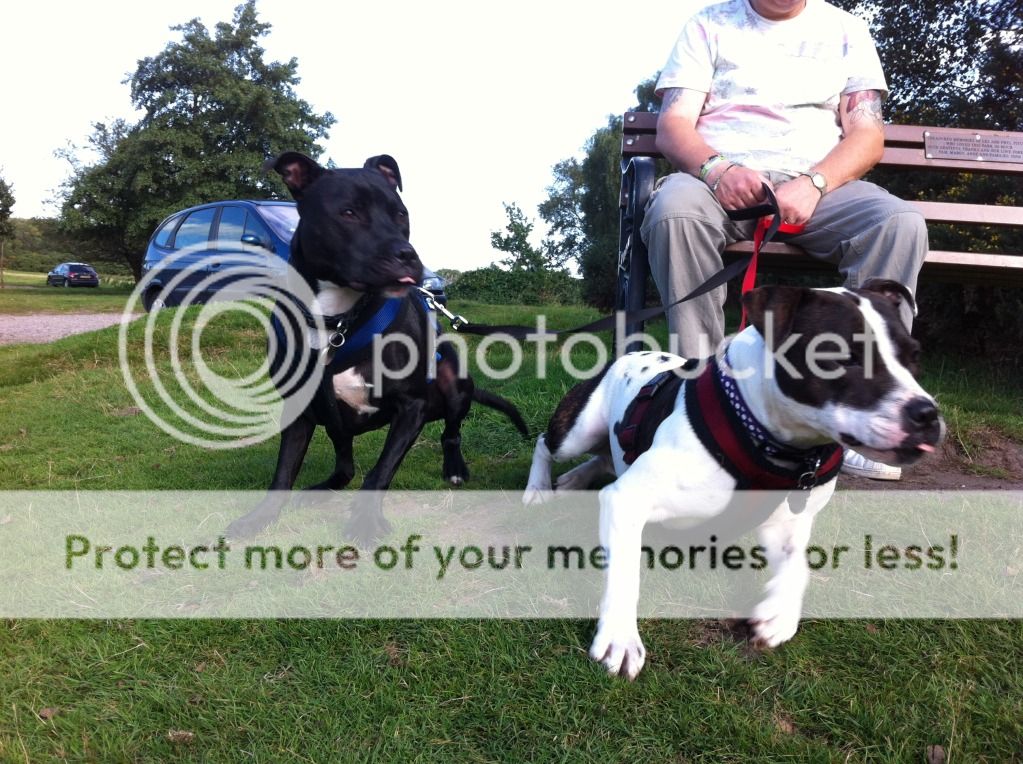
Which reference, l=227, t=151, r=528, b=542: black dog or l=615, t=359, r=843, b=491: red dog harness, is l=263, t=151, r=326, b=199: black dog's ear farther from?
l=615, t=359, r=843, b=491: red dog harness

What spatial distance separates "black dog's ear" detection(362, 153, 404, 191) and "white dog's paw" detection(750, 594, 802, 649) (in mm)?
2620

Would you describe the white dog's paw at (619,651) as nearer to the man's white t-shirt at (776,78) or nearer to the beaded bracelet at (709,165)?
the beaded bracelet at (709,165)

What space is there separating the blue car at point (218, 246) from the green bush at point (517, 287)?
12.4 m

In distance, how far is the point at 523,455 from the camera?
4.38 meters

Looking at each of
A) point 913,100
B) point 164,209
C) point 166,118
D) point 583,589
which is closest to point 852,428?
point 583,589

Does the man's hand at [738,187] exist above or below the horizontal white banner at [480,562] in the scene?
above

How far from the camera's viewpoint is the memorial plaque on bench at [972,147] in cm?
418

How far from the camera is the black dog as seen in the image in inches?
123

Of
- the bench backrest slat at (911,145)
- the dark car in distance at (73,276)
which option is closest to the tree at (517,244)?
the bench backrest slat at (911,145)

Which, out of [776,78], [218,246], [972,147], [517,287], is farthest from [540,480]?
[517,287]

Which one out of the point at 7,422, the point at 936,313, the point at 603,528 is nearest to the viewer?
the point at 603,528

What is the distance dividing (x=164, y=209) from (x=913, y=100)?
3342 centimetres

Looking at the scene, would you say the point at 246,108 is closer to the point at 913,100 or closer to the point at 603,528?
the point at 913,100

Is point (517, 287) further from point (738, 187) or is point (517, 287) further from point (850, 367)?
point (850, 367)
